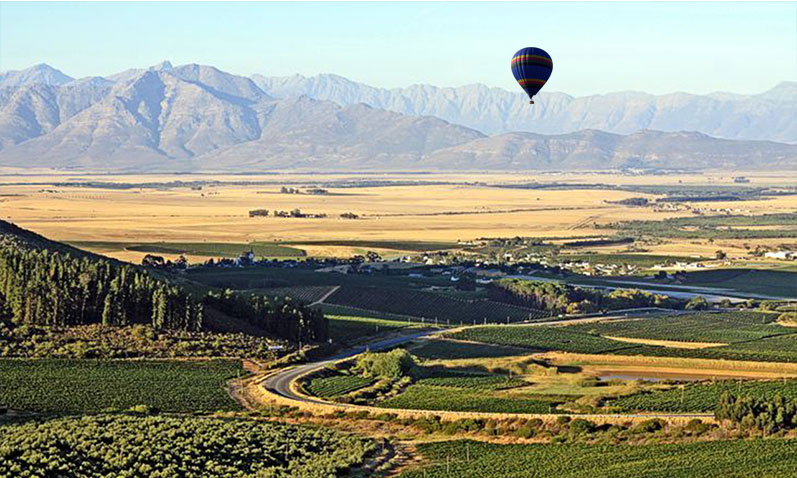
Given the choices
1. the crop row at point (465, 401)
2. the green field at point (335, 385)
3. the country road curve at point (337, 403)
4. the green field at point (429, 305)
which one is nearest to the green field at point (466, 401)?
the crop row at point (465, 401)

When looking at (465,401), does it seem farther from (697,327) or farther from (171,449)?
(697,327)

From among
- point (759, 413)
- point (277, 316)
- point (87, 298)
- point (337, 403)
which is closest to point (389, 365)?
point (337, 403)

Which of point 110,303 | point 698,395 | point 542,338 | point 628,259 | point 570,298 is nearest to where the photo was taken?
point 698,395

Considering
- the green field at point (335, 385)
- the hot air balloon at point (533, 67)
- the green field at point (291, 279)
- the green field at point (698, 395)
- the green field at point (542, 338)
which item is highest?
the hot air balloon at point (533, 67)

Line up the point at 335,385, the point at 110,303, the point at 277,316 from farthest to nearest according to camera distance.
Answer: the point at 277,316 → the point at 110,303 → the point at 335,385

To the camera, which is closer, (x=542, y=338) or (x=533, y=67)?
(x=533, y=67)

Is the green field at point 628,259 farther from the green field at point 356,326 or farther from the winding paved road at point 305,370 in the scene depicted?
the winding paved road at point 305,370

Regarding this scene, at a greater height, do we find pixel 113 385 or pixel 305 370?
pixel 113 385
